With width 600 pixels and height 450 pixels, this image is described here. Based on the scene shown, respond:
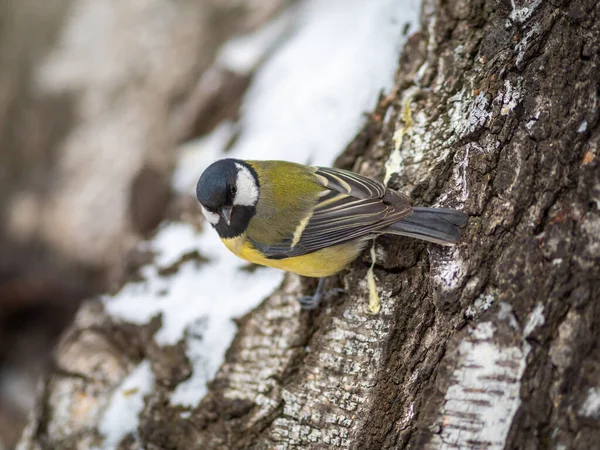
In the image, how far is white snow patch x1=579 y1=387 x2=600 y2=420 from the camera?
1487mm

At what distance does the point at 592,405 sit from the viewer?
1497 millimetres

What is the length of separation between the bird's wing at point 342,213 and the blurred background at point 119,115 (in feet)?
2.09

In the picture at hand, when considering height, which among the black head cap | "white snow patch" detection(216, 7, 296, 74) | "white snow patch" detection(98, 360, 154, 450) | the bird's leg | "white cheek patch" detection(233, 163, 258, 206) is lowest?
"white snow patch" detection(98, 360, 154, 450)

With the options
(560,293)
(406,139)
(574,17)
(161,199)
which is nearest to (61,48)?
(161,199)

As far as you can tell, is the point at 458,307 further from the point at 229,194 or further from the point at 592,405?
the point at 229,194

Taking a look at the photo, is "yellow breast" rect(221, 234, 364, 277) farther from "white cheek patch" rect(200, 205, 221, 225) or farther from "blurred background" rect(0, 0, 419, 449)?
"blurred background" rect(0, 0, 419, 449)

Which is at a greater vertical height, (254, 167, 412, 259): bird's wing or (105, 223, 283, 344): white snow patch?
(254, 167, 412, 259): bird's wing

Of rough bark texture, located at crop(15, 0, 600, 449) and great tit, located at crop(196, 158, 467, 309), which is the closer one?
rough bark texture, located at crop(15, 0, 600, 449)

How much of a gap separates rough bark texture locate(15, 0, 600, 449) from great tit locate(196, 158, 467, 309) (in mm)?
133

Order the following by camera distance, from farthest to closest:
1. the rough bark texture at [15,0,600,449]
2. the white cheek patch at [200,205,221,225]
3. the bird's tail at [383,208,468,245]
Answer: the white cheek patch at [200,205,221,225]
the bird's tail at [383,208,468,245]
the rough bark texture at [15,0,600,449]

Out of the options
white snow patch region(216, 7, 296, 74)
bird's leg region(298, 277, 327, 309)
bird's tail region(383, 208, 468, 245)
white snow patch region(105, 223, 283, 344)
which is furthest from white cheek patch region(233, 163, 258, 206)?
white snow patch region(216, 7, 296, 74)

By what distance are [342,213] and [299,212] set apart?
0.76ft

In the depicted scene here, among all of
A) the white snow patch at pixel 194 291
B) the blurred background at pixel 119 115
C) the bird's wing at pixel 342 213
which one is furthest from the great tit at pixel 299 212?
the blurred background at pixel 119 115

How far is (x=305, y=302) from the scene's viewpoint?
2.40 meters
